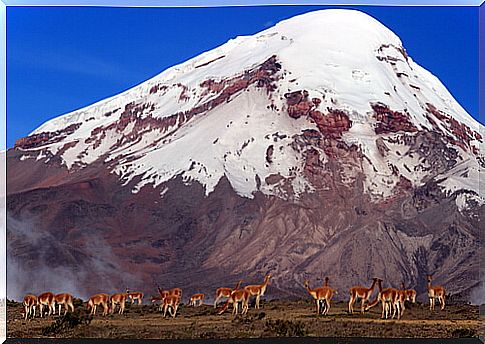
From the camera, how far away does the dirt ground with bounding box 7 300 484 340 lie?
33.9ft

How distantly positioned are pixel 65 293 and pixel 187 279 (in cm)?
128

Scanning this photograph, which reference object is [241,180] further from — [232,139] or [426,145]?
[426,145]

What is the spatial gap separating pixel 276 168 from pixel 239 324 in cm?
172

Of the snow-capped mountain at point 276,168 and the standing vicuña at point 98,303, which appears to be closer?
the standing vicuña at point 98,303

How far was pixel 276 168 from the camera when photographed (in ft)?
35.7

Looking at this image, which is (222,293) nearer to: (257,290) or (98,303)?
(257,290)

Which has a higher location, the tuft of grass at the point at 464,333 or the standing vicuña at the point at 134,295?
the standing vicuña at the point at 134,295

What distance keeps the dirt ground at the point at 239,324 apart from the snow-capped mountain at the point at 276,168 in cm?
34

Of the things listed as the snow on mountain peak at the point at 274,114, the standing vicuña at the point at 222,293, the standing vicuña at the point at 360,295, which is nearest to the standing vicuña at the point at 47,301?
the snow on mountain peak at the point at 274,114

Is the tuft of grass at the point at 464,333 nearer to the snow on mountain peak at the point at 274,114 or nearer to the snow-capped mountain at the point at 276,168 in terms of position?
the snow-capped mountain at the point at 276,168

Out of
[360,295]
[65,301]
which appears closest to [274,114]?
[360,295]

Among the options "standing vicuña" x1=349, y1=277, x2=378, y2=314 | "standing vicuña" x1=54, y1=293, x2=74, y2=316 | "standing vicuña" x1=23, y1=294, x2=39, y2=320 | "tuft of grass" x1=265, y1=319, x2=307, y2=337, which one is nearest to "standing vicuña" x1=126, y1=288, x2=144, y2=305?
"standing vicuña" x1=54, y1=293, x2=74, y2=316

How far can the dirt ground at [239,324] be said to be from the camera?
407 inches

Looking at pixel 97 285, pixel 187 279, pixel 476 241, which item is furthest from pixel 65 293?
pixel 476 241
